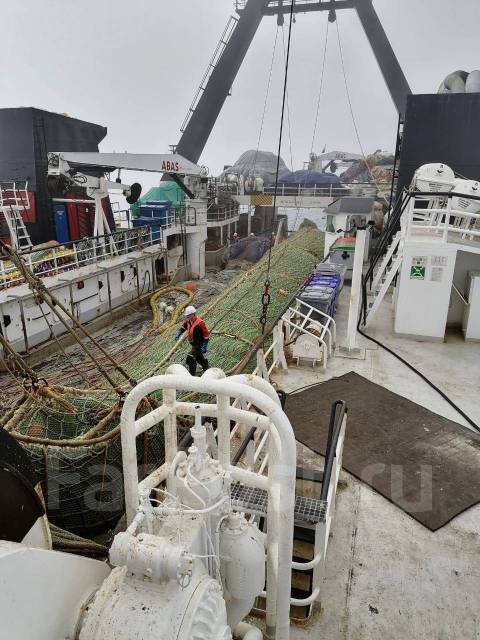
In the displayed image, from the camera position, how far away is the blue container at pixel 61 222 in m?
15.0

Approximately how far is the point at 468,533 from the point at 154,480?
2.69m

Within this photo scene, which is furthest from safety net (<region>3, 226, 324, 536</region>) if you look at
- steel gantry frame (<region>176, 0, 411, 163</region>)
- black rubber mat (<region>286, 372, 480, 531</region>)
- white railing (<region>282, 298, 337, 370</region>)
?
steel gantry frame (<region>176, 0, 411, 163</region>)

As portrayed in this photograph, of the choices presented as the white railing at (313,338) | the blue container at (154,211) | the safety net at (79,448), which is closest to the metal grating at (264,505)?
the safety net at (79,448)

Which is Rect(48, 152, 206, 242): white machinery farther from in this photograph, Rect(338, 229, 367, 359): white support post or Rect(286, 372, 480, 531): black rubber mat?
Rect(286, 372, 480, 531): black rubber mat

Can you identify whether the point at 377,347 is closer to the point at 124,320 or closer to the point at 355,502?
the point at 355,502

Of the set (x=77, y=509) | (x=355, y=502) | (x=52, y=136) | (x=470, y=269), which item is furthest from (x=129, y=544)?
(x=52, y=136)

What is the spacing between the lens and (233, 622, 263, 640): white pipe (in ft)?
7.14

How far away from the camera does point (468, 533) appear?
11.2ft

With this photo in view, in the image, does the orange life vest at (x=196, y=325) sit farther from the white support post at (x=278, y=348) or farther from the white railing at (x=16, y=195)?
the white railing at (x=16, y=195)

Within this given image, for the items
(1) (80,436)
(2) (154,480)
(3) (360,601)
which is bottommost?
(3) (360,601)

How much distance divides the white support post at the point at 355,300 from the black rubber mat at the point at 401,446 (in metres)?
1.06

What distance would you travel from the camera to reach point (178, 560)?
1457 mm

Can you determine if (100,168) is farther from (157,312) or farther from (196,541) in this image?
(196,541)

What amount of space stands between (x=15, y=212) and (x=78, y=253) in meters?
2.04
